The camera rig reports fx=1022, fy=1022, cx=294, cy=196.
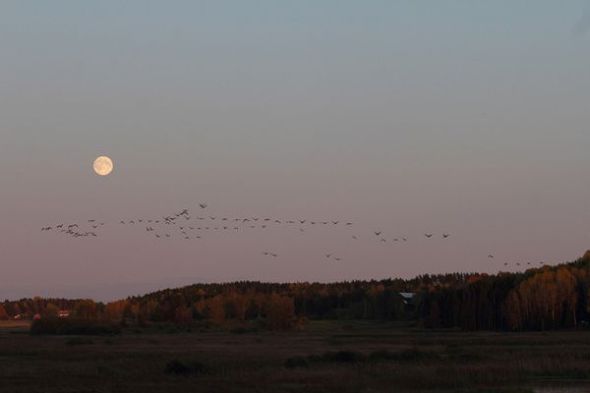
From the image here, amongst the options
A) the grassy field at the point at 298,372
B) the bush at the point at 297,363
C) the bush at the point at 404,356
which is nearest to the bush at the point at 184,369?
the grassy field at the point at 298,372

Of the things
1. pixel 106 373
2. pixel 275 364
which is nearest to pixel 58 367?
pixel 106 373

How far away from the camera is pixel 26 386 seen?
45406mm

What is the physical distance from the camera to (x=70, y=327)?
5605 inches

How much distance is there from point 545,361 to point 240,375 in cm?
1907

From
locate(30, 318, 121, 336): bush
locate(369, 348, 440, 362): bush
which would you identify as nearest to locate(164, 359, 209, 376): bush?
locate(369, 348, 440, 362): bush

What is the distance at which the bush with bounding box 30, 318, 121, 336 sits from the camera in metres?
137

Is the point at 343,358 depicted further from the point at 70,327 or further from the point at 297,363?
the point at 70,327

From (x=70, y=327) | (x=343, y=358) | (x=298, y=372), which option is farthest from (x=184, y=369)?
(x=70, y=327)

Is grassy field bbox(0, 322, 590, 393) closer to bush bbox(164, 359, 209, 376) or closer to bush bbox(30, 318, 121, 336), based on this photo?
bush bbox(164, 359, 209, 376)

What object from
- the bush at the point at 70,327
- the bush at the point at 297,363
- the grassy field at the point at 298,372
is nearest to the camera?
the grassy field at the point at 298,372

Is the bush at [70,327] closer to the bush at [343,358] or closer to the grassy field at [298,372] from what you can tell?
the grassy field at [298,372]

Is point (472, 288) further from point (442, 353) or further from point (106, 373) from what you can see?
point (106, 373)

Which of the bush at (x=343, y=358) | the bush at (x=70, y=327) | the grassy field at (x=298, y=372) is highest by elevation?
the bush at (x=70, y=327)

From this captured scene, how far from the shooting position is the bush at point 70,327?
448 feet
